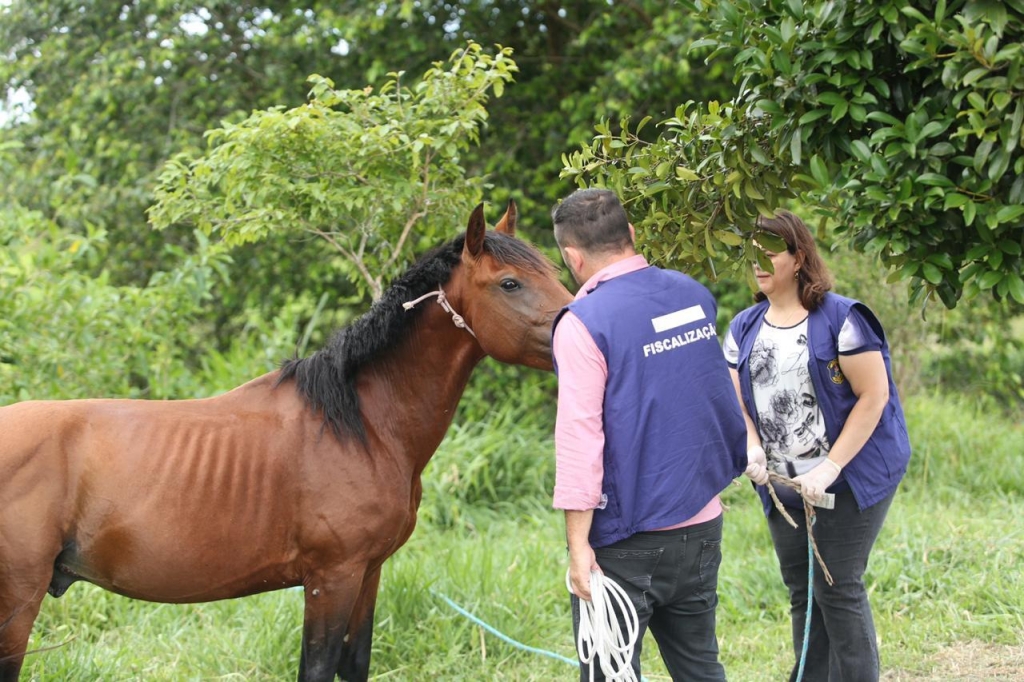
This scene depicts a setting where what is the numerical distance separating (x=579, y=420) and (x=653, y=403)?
21 cm

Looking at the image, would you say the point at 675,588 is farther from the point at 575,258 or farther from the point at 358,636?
the point at 358,636

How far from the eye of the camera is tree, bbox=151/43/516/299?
13.4 ft

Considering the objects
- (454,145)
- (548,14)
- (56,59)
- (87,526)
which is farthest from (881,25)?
(56,59)

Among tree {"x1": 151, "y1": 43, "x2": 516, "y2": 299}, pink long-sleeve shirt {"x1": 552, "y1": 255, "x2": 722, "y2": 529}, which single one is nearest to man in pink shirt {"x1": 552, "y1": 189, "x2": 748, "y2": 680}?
pink long-sleeve shirt {"x1": 552, "y1": 255, "x2": 722, "y2": 529}

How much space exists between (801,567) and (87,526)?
2504 mm

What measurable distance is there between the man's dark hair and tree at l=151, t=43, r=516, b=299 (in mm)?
1583

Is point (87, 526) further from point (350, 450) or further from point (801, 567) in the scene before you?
point (801, 567)

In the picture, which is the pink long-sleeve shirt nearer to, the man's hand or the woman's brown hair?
the man's hand

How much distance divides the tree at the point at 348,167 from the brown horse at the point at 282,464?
1105 mm

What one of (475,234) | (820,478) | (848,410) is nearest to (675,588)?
(820,478)

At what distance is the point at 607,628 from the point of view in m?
2.44

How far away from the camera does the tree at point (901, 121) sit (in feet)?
6.66

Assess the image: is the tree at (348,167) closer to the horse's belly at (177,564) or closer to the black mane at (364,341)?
the black mane at (364,341)

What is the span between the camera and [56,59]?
7.75 metres
